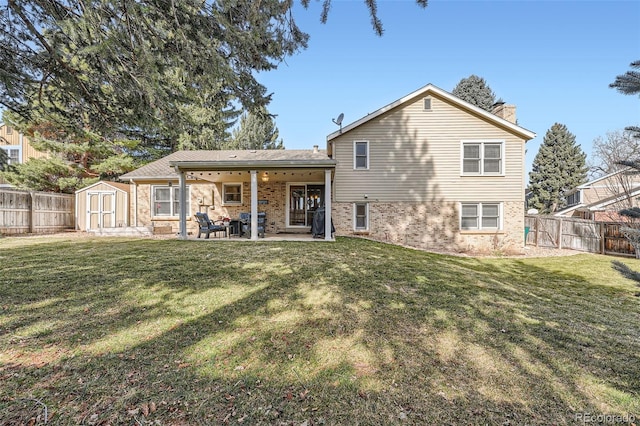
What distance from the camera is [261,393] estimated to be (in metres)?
2.84

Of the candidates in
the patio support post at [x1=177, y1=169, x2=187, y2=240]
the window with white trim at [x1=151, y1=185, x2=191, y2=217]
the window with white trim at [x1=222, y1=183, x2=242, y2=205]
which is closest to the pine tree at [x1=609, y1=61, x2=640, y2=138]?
the patio support post at [x1=177, y1=169, x2=187, y2=240]

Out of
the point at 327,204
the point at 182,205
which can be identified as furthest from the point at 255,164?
the point at 182,205

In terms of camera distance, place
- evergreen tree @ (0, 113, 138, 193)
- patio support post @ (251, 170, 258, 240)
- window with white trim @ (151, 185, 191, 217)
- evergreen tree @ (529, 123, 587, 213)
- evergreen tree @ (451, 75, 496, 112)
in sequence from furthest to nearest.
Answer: evergreen tree @ (451, 75, 496, 112), evergreen tree @ (529, 123, 587, 213), evergreen tree @ (0, 113, 138, 193), window with white trim @ (151, 185, 191, 217), patio support post @ (251, 170, 258, 240)

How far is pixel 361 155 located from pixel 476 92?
2889 cm

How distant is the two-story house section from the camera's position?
13.0m

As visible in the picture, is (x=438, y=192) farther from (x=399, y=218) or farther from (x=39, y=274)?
(x=39, y=274)

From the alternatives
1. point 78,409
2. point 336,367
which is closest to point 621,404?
point 336,367

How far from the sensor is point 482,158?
13070mm

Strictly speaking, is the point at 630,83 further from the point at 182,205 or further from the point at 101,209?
the point at 101,209

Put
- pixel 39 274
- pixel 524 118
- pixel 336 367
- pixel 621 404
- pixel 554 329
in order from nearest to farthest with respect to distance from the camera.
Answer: pixel 621 404 < pixel 336 367 < pixel 554 329 < pixel 39 274 < pixel 524 118

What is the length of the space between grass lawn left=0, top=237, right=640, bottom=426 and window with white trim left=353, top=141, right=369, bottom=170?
23.6 feet

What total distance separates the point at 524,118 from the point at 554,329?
36.4 m

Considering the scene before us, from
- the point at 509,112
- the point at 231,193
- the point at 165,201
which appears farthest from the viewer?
the point at 165,201

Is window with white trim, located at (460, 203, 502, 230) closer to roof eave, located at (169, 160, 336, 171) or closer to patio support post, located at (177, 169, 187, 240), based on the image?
roof eave, located at (169, 160, 336, 171)
